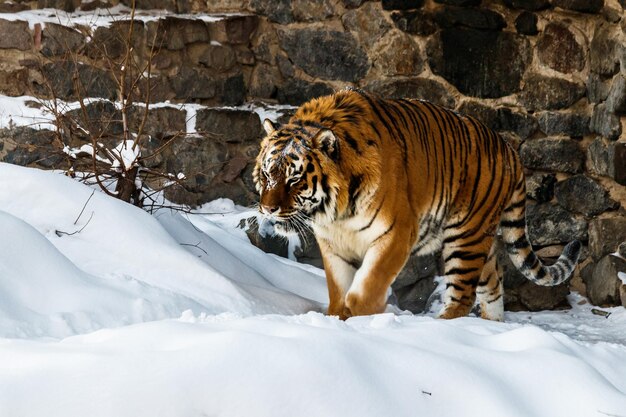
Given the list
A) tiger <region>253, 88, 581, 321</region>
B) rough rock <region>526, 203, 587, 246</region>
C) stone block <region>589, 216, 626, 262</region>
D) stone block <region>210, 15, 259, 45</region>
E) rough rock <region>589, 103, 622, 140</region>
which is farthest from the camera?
stone block <region>210, 15, 259, 45</region>

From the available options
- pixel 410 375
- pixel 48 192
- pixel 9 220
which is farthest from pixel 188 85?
pixel 410 375

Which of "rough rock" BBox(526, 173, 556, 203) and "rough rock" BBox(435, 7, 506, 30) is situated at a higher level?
"rough rock" BBox(435, 7, 506, 30)

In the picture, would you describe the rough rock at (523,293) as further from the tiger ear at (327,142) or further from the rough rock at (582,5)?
the tiger ear at (327,142)

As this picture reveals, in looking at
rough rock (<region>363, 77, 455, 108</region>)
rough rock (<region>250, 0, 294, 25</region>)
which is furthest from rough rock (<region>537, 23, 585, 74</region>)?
rough rock (<region>250, 0, 294, 25</region>)

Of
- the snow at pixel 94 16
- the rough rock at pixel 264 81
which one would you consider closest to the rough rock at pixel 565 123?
the rough rock at pixel 264 81

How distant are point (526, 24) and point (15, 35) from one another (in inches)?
136

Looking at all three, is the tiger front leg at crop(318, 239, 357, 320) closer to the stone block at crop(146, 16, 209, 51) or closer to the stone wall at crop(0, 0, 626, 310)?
the stone wall at crop(0, 0, 626, 310)

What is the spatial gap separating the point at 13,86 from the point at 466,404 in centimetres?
515

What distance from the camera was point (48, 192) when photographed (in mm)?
4770

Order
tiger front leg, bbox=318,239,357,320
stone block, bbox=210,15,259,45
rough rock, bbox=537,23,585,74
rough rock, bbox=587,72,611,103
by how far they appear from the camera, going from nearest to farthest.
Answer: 1. tiger front leg, bbox=318,239,357,320
2. rough rock, bbox=587,72,611,103
3. rough rock, bbox=537,23,585,74
4. stone block, bbox=210,15,259,45

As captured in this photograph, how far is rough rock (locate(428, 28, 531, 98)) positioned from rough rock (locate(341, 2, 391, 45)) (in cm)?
36

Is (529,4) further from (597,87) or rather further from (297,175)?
(297,175)

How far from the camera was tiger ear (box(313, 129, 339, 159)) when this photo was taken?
4.56 m

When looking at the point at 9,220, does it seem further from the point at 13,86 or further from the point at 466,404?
the point at 13,86
